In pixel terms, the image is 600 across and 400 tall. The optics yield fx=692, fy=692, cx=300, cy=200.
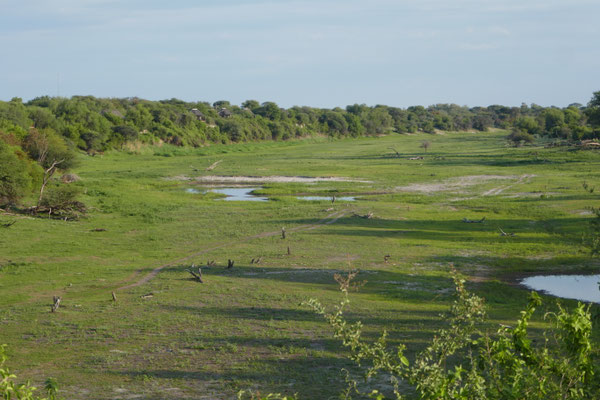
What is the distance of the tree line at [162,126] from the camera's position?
159 ft

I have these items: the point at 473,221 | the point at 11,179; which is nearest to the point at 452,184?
the point at 473,221

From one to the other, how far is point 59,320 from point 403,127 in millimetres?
145836

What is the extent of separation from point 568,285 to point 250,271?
11.2 m

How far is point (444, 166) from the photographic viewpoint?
7244 centimetres

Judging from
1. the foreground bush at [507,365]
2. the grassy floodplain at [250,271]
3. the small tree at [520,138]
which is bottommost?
the grassy floodplain at [250,271]

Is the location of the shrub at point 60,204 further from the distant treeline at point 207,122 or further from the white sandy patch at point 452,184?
the white sandy patch at point 452,184

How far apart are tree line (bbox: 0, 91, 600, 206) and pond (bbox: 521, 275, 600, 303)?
26.1 meters

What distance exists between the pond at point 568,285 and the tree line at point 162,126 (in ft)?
85.5

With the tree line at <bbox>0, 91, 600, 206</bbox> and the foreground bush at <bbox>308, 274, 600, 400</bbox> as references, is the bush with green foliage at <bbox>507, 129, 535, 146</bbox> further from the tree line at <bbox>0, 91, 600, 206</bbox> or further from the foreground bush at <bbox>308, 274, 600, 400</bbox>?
the foreground bush at <bbox>308, 274, 600, 400</bbox>

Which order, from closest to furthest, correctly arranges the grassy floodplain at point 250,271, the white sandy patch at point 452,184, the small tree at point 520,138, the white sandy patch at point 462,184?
the grassy floodplain at point 250,271 < the white sandy patch at point 462,184 < the white sandy patch at point 452,184 < the small tree at point 520,138

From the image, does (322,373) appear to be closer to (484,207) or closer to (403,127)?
(484,207)

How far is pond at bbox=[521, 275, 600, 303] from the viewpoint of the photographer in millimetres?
22523

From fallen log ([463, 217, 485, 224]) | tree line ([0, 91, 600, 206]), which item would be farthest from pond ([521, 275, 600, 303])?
tree line ([0, 91, 600, 206])

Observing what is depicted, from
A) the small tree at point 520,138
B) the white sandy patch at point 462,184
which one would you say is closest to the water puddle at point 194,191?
the white sandy patch at point 462,184
